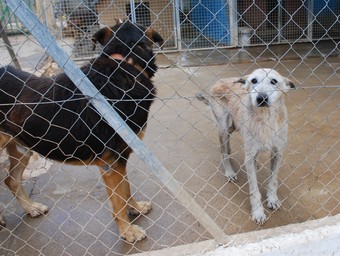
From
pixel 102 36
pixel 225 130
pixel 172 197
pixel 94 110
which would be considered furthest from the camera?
pixel 225 130

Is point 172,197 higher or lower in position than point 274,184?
lower

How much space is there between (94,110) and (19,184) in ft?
3.92

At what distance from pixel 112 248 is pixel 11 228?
0.89m

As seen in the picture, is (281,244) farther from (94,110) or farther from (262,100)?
(94,110)

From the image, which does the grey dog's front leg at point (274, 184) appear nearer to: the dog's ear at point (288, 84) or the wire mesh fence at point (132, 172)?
the wire mesh fence at point (132, 172)

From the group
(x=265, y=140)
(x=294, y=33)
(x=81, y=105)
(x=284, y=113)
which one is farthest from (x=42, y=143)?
(x=294, y=33)

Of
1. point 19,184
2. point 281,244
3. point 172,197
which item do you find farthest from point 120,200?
point 281,244

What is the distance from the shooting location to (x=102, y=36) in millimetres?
2664

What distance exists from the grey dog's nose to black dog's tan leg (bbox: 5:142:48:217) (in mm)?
1903

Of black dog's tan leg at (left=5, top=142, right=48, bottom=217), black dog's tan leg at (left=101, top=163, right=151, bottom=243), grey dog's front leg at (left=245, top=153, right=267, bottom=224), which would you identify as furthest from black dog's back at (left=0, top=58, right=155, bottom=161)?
grey dog's front leg at (left=245, top=153, right=267, bottom=224)

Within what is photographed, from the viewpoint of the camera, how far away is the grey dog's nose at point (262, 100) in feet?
8.72

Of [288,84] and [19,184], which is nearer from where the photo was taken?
[288,84]

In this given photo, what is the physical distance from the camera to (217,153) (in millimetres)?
3939

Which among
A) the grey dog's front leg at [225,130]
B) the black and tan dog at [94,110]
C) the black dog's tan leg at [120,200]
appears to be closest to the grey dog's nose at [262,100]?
the grey dog's front leg at [225,130]
